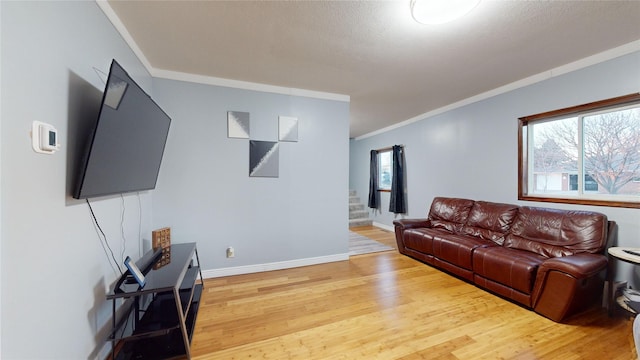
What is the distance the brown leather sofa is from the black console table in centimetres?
286

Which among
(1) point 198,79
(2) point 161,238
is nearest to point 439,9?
(1) point 198,79

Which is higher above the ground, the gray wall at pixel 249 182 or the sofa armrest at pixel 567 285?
the gray wall at pixel 249 182

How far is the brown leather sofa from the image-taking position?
205 centimetres

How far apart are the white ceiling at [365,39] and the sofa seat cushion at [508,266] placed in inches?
79.7

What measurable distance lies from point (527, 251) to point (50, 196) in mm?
3949

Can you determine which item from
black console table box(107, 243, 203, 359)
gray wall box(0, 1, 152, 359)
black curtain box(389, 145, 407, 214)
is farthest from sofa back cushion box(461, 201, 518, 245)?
gray wall box(0, 1, 152, 359)

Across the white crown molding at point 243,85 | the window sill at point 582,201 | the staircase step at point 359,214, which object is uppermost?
the white crown molding at point 243,85

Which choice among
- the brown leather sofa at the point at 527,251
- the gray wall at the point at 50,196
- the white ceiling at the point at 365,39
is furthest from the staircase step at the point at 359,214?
the gray wall at the point at 50,196

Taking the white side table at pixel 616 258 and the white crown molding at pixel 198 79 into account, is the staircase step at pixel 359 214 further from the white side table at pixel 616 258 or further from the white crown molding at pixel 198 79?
the white side table at pixel 616 258

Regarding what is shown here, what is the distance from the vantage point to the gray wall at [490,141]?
7.55 feet

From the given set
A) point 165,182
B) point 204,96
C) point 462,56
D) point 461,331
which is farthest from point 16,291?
point 462,56

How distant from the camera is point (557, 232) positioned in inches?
98.8

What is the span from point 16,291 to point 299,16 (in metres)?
2.18

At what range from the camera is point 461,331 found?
6.37ft
